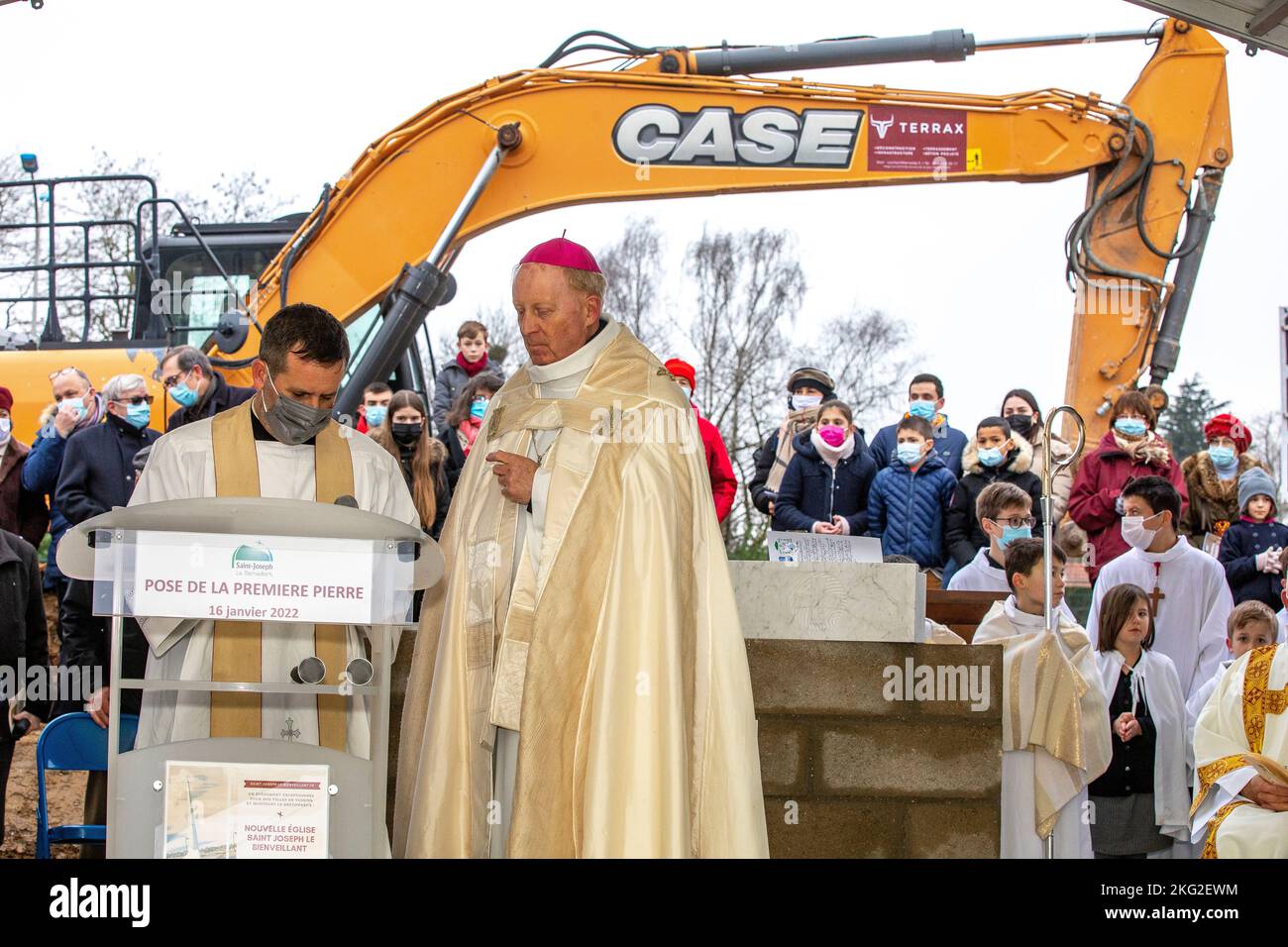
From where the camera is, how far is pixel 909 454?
915 cm

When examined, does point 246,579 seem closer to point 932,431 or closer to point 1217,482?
point 932,431

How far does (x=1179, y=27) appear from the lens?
39.2 feet

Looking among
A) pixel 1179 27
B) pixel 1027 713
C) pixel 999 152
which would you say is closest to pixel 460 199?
pixel 999 152

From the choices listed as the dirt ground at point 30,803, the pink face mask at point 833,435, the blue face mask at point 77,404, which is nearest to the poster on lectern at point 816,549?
the pink face mask at point 833,435

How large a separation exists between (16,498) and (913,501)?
199 inches

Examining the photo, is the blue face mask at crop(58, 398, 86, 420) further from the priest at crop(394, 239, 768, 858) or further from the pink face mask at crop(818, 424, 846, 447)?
the priest at crop(394, 239, 768, 858)

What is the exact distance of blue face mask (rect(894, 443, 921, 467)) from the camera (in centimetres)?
914

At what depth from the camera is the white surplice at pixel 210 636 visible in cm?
472

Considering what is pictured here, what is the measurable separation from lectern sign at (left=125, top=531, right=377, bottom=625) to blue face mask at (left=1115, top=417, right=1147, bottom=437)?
6.35 meters

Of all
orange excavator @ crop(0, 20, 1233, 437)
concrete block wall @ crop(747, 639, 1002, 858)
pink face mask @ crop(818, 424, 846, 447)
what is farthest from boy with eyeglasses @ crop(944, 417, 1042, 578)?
concrete block wall @ crop(747, 639, 1002, 858)

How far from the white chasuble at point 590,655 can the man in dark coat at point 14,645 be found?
2.48 meters

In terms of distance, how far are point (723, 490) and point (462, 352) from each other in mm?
2830
